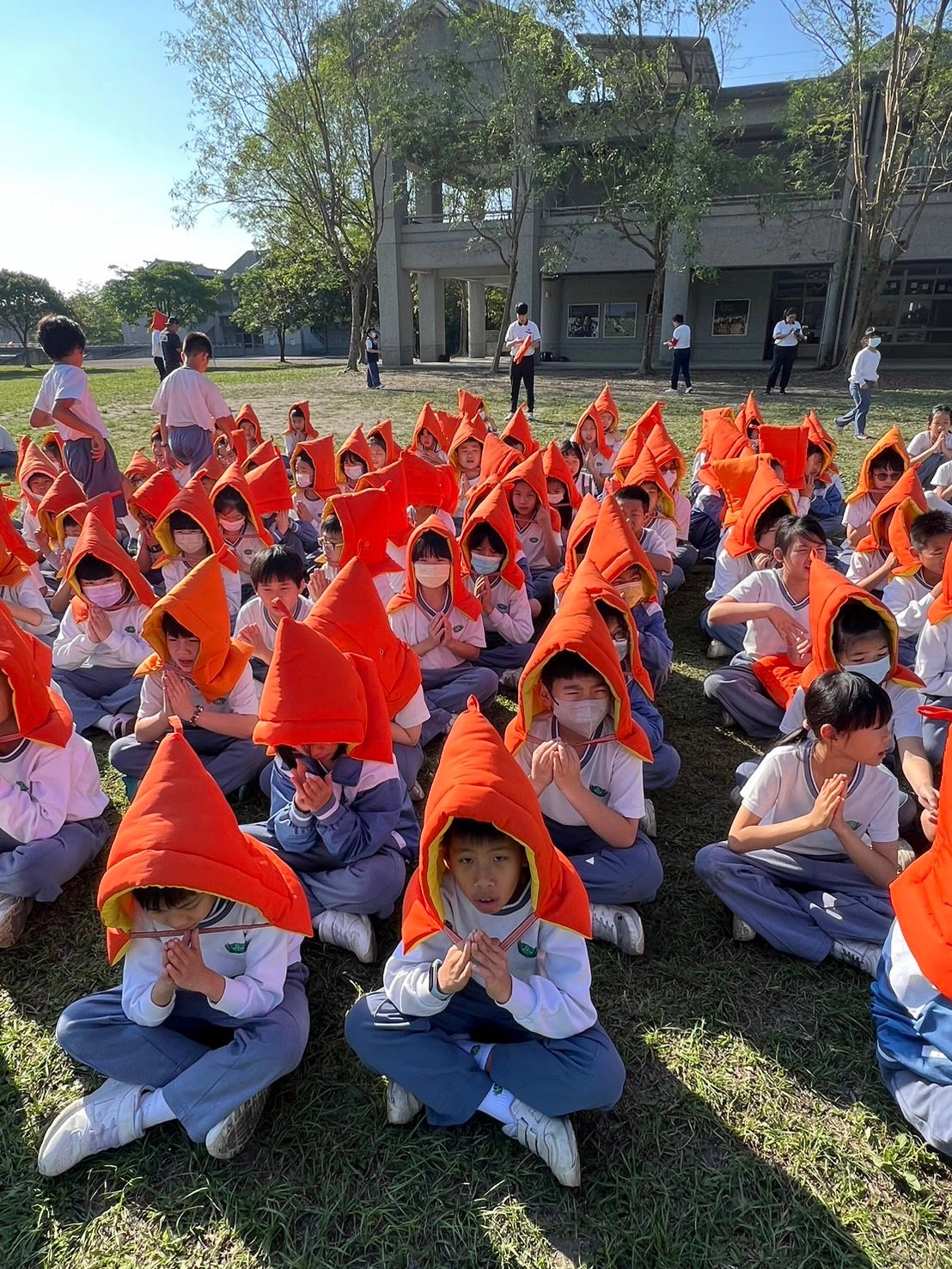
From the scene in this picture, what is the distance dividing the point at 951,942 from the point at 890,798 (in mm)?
688

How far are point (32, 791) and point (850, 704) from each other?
9.00ft

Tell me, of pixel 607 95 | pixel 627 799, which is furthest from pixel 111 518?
pixel 607 95

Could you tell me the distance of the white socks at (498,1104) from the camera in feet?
6.41

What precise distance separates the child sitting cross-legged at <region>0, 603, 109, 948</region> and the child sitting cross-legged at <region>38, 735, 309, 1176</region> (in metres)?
0.82

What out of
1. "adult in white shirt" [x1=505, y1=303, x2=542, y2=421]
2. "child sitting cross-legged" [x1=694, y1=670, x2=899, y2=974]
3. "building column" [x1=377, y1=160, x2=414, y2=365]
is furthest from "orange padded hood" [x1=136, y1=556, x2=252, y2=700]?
"building column" [x1=377, y1=160, x2=414, y2=365]


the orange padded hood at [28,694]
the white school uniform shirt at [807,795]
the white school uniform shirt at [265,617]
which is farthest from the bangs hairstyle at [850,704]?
the orange padded hood at [28,694]

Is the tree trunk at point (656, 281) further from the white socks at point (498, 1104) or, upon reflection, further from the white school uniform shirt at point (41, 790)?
the white socks at point (498, 1104)

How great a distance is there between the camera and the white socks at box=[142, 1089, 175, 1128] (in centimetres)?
195

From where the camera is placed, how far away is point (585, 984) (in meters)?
1.88

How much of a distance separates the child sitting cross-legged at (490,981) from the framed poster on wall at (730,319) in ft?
85.9

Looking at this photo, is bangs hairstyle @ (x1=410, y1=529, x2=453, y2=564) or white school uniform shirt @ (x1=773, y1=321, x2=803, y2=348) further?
white school uniform shirt @ (x1=773, y1=321, x2=803, y2=348)

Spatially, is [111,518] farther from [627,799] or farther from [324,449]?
[627,799]

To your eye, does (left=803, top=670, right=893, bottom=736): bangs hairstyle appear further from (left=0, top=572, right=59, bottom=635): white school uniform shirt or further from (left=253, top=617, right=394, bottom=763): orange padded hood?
(left=0, top=572, right=59, bottom=635): white school uniform shirt

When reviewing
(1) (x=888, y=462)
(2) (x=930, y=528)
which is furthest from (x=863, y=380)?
(2) (x=930, y=528)
